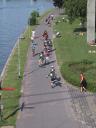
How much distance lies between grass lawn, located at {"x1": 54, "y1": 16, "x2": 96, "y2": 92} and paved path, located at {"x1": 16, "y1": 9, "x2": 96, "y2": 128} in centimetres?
98

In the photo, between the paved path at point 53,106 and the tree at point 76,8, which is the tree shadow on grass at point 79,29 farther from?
the paved path at point 53,106

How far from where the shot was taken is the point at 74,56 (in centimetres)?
4809

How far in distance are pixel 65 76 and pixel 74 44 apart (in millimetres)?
19207

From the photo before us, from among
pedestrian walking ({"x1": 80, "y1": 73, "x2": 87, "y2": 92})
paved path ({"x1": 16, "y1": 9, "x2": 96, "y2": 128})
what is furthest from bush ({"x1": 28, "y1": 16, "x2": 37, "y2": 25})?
pedestrian walking ({"x1": 80, "y1": 73, "x2": 87, "y2": 92})

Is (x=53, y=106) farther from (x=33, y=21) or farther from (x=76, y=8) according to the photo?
(x=33, y=21)

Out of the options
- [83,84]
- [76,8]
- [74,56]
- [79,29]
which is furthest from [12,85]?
[79,29]

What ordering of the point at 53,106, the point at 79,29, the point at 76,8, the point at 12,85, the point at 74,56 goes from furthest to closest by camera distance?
the point at 79,29, the point at 76,8, the point at 74,56, the point at 12,85, the point at 53,106

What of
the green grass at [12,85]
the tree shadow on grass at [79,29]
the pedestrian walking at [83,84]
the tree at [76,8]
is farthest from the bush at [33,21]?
the pedestrian walking at [83,84]

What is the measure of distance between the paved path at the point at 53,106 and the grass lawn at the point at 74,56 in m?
0.98

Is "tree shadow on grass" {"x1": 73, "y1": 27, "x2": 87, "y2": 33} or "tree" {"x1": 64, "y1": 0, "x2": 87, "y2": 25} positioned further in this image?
"tree shadow on grass" {"x1": 73, "y1": 27, "x2": 87, "y2": 33}

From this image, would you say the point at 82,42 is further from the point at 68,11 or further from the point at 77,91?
the point at 77,91

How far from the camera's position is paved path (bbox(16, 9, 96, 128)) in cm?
2705

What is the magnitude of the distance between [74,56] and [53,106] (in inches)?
717

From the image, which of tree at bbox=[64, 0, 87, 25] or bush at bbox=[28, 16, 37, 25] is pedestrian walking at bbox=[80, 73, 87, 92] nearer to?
A: tree at bbox=[64, 0, 87, 25]
